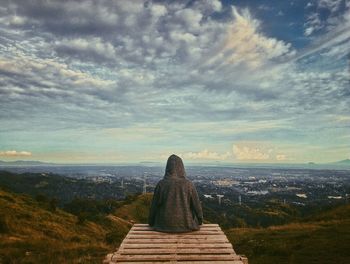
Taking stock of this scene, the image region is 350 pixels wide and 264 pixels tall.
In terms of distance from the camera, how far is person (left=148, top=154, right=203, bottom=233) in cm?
1077

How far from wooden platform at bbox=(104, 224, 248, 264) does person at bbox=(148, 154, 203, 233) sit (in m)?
0.37

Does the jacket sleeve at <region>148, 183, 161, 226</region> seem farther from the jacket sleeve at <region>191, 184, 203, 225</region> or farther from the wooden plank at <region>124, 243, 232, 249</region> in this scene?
the wooden plank at <region>124, 243, 232, 249</region>

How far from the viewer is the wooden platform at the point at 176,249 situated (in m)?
7.86

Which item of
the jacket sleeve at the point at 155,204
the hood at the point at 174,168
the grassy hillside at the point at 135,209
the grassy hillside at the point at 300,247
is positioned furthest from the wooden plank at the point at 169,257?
the grassy hillside at the point at 135,209

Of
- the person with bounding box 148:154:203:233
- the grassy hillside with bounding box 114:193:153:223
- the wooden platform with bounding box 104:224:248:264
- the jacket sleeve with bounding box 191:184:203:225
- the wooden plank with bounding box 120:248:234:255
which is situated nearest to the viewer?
the wooden platform with bounding box 104:224:248:264

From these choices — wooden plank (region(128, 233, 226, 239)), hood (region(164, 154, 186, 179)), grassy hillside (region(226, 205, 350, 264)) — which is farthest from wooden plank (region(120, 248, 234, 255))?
grassy hillside (region(226, 205, 350, 264))

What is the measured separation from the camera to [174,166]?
11586 millimetres

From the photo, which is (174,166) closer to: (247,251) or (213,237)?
(213,237)

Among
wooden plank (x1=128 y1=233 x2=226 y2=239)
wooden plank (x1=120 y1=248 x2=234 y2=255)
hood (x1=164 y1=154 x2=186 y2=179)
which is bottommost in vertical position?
wooden plank (x1=120 y1=248 x2=234 y2=255)

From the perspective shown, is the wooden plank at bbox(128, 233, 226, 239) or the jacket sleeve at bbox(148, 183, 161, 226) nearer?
the wooden plank at bbox(128, 233, 226, 239)

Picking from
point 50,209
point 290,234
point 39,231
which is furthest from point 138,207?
point 290,234

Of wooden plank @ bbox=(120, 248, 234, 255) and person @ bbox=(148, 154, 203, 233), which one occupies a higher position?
person @ bbox=(148, 154, 203, 233)

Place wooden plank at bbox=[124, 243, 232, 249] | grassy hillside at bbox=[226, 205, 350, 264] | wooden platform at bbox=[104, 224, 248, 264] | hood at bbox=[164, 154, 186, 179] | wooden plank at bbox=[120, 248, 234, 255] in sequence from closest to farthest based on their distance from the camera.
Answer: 1. wooden platform at bbox=[104, 224, 248, 264]
2. wooden plank at bbox=[120, 248, 234, 255]
3. wooden plank at bbox=[124, 243, 232, 249]
4. hood at bbox=[164, 154, 186, 179]
5. grassy hillside at bbox=[226, 205, 350, 264]

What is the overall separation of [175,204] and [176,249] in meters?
2.63
